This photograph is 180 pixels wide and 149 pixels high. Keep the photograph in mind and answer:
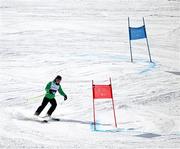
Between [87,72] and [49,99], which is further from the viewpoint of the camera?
[87,72]

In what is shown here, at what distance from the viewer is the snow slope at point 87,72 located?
12594 mm

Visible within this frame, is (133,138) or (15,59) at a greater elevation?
(15,59)

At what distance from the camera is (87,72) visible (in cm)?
2073

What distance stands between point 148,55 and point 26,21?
10955 millimetres

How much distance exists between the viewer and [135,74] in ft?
66.7

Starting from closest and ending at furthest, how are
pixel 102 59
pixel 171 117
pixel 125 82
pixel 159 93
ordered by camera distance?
pixel 171 117
pixel 159 93
pixel 125 82
pixel 102 59

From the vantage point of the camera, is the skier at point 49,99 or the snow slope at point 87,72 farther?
the skier at point 49,99

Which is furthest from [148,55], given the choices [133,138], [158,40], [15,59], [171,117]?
[133,138]

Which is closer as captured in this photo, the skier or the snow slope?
the snow slope

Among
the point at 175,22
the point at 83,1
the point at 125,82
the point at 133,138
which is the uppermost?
the point at 83,1

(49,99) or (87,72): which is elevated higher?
(87,72)

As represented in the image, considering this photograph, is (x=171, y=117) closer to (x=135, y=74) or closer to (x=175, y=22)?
(x=135, y=74)

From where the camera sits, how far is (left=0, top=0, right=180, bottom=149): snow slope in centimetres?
1259

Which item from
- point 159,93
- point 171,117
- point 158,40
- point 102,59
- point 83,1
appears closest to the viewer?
point 171,117
